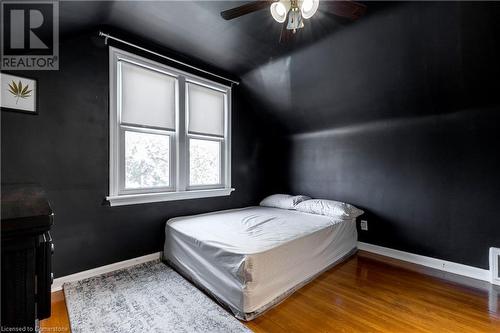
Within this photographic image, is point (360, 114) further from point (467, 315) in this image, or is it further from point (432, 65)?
point (467, 315)

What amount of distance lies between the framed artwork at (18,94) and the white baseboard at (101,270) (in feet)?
5.29

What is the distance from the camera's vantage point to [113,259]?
2.56m

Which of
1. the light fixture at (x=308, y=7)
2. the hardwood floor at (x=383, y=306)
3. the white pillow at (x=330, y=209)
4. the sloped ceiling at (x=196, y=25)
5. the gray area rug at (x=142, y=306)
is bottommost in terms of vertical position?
the hardwood floor at (x=383, y=306)

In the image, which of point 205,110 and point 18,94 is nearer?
point 18,94

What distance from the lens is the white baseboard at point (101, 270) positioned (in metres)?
2.21

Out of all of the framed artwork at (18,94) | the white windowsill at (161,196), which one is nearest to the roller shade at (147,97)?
the framed artwork at (18,94)

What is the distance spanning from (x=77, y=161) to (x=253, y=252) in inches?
78.5

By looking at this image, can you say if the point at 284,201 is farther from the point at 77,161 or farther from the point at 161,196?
the point at 77,161

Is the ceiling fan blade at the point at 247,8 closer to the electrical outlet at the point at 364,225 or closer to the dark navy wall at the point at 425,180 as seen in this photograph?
the dark navy wall at the point at 425,180

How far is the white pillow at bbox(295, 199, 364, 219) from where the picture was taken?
3.08 m

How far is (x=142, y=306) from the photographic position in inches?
76.9

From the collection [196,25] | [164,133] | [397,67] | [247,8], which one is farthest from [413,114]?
[164,133]

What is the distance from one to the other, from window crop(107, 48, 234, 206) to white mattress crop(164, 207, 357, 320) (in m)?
0.56

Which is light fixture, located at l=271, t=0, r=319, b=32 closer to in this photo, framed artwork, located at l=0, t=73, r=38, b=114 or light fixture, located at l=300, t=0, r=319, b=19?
light fixture, located at l=300, t=0, r=319, b=19
